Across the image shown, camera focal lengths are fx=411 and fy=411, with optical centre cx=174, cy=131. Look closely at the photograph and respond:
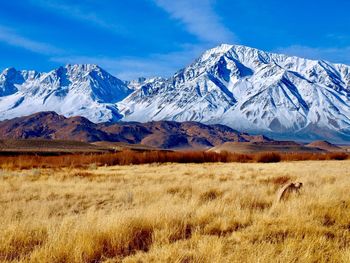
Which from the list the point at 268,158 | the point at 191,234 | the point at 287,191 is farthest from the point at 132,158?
the point at 191,234

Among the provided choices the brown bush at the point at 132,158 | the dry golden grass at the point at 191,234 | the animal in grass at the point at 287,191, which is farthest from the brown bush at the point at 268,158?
the dry golden grass at the point at 191,234

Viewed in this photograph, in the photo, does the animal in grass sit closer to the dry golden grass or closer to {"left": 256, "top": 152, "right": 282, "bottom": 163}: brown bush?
the dry golden grass

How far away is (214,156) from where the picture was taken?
60.0 m

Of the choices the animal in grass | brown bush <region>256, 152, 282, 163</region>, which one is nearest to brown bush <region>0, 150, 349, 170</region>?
brown bush <region>256, 152, 282, 163</region>

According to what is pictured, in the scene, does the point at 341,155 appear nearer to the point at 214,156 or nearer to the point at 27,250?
the point at 214,156

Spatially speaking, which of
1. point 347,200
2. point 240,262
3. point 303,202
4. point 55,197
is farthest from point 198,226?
point 55,197

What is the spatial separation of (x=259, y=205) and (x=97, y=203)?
5.48 metres

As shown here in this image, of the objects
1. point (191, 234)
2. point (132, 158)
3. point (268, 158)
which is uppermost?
point (191, 234)

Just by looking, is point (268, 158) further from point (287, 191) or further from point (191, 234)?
point (191, 234)

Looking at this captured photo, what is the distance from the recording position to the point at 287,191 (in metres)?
13.6

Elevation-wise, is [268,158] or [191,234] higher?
[191,234]

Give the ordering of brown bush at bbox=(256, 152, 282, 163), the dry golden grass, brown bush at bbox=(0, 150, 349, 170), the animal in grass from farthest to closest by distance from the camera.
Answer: brown bush at bbox=(256, 152, 282, 163)
brown bush at bbox=(0, 150, 349, 170)
the animal in grass
the dry golden grass

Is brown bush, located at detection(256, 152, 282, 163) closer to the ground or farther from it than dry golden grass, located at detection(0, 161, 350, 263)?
closer to the ground

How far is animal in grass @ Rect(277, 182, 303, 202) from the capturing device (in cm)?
1274
